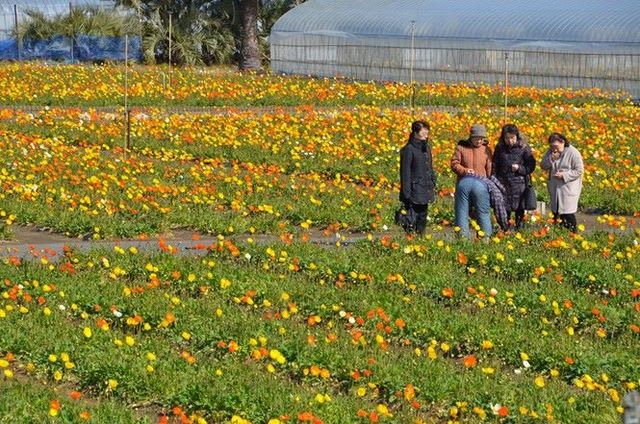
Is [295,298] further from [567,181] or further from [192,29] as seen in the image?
[192,29]

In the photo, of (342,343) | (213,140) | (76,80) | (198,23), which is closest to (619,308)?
(342,343)

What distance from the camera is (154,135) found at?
22.4 m

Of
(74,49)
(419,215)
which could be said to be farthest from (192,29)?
(419,215)

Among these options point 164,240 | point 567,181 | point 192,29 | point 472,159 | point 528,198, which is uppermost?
point 192,29

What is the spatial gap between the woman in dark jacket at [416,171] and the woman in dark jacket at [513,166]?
819 millimetres

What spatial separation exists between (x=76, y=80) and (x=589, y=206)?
17.9 meters

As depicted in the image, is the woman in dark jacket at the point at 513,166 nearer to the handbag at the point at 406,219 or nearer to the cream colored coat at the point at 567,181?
the cream colored coat at the point at 567,181

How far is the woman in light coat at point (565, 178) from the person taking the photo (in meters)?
15.0

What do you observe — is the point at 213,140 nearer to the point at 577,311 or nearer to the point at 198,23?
the point at 577,311

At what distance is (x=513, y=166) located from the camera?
15016 mm

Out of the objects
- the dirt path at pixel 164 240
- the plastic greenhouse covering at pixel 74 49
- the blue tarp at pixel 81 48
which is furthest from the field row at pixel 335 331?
the blue tarp at pixel 81 48

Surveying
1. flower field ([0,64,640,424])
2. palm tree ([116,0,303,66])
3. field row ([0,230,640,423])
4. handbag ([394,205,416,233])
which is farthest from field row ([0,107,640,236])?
palm tree ([116,0,303,66])

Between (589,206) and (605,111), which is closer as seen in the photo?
(589,206)

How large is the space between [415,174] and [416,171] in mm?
31
